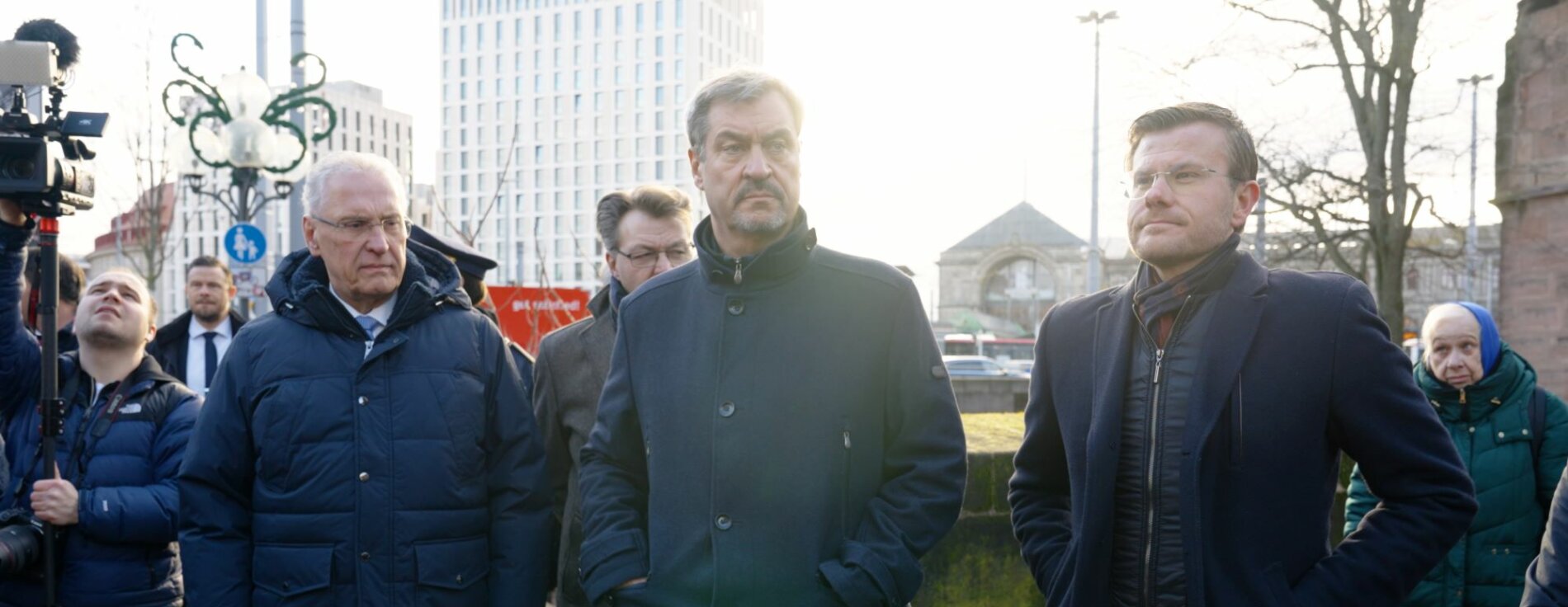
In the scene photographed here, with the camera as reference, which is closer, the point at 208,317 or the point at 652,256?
the point at 652,256

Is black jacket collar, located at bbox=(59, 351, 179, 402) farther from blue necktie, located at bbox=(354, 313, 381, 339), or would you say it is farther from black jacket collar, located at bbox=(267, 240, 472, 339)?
blue necktie, located at bbox=(354, 313, 381, 339)

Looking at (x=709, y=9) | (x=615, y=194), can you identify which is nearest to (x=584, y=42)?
(x=709, y=9)

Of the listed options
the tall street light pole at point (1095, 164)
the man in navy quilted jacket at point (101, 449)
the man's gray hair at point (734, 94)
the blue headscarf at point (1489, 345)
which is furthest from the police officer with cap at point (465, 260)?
the tall street light pole at point (1095, 164)

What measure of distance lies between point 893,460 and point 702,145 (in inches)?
34.2

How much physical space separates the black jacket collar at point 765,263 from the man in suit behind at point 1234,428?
0.78 metres

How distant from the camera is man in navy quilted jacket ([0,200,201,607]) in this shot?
3.51 metres

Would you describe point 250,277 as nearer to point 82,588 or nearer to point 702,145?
point 82,588

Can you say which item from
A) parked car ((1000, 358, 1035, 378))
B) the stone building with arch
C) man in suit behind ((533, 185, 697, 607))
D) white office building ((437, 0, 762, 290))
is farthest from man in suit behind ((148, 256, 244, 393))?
white office building ((437, 0, 762, 290))

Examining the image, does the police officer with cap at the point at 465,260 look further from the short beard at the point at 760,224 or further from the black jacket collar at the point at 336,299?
the short beard at the point at 760,224

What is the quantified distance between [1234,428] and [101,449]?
353 centimetres

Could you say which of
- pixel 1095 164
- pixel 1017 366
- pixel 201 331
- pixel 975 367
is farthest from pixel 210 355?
pixel 1017 366

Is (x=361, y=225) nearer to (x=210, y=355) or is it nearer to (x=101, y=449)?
(x=101, y=449)

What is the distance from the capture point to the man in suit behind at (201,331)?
5.77 meters

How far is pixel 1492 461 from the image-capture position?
3.93 meters
